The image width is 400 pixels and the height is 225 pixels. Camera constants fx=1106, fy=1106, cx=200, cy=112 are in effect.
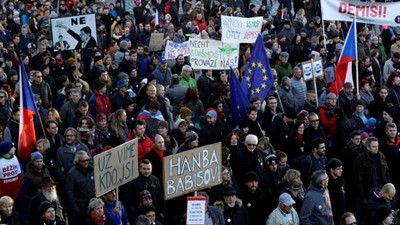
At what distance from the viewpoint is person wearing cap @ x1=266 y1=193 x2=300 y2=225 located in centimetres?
1223

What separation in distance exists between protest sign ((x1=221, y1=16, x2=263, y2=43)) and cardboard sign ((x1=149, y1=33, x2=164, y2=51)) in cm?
227

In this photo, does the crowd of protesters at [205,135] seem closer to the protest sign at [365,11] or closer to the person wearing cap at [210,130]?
the person wearing cap at [210,130]

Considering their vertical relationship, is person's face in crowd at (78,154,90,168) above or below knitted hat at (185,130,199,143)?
above

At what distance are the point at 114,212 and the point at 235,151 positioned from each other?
293cm

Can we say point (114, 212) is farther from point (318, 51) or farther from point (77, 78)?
point (318, 51)

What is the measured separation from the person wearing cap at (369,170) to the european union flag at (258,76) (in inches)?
141

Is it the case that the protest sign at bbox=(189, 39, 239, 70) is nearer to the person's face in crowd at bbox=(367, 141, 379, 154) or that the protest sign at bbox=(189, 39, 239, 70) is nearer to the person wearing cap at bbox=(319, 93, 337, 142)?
the person wearing cap at bbox=(319, 93, 337, 142)

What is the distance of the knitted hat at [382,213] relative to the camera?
39.8 ft

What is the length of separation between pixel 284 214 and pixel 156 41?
1030 centimetres

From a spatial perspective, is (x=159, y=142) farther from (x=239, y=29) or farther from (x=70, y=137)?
(x=239, y=29)

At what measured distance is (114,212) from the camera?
1199 cm

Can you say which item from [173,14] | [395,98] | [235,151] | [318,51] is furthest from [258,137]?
[173,14]

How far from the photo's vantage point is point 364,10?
19.4 m

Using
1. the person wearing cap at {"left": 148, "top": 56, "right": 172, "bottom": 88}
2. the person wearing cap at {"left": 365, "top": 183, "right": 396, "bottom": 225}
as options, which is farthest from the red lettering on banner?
the person wearing cap at {"left": 365, "top": 183, "right": 396, "bottom": 225}
